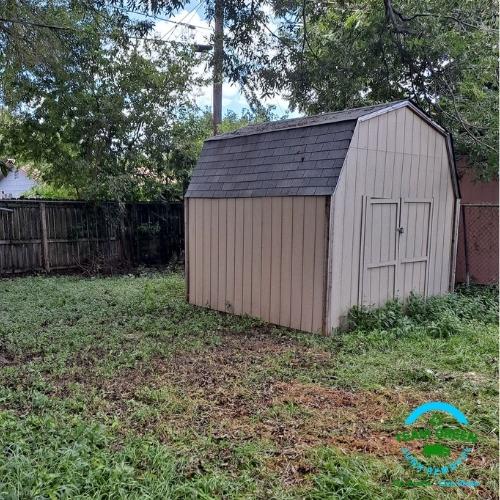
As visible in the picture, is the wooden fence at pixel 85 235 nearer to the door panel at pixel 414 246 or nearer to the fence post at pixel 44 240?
the fence post at pixel 44 240

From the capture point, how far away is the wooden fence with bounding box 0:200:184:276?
8.43 meters

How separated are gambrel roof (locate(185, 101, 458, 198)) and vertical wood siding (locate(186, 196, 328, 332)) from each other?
14 cm

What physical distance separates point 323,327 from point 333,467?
7.90 feet

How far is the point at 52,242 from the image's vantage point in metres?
8.88

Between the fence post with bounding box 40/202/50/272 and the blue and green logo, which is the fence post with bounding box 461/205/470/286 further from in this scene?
the fence post with bounding box 40/202/50/272

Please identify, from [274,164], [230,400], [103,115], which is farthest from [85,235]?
[230,400]

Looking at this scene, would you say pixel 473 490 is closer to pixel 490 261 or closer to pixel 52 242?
pixel 490 261

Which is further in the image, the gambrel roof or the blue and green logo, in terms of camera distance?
the gambrel roof

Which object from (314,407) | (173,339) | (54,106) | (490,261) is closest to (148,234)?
(54,106)

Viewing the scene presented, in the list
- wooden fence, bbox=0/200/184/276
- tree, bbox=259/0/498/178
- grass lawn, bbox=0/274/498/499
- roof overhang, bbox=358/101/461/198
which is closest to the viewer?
grass lawn, bbox=0/274/498/499

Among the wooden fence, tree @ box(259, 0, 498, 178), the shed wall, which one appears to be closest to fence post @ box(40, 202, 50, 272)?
the wooden fence

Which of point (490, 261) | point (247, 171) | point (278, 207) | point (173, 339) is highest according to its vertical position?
point (247, 171)

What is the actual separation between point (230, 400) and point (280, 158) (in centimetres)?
305

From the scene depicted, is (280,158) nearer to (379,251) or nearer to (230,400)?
(379,251)
